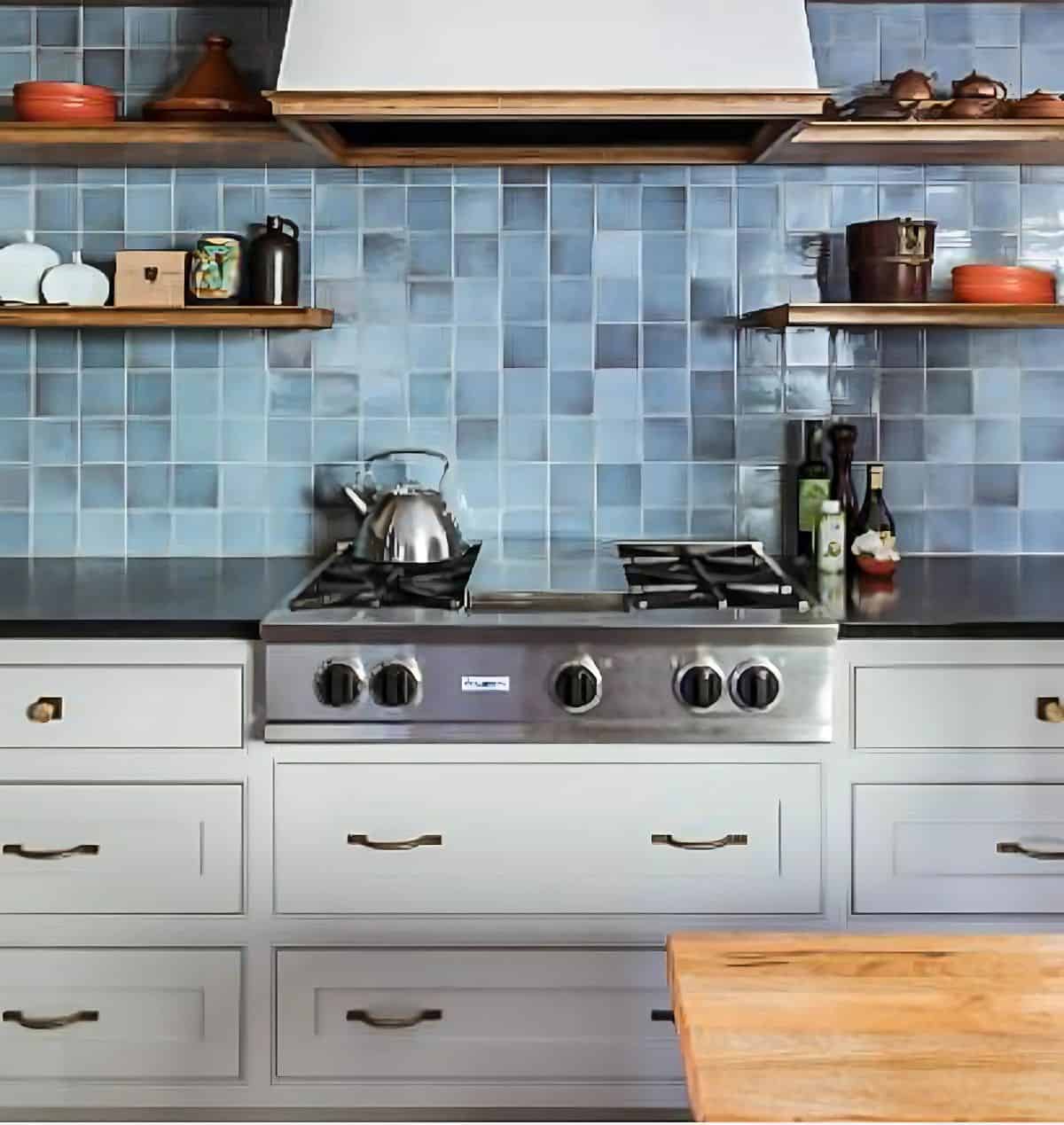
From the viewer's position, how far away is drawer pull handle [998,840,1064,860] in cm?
234

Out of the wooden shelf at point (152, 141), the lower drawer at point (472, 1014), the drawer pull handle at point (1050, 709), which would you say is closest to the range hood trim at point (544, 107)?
the wooden shelf at point (152, 141)

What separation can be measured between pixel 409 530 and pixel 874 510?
89 centimetres

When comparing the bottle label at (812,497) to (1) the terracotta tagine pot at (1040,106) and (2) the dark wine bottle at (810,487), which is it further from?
(1) the terracotta tagine pot at (1040,106)

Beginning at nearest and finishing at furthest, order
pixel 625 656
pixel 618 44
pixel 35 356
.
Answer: pixel 625 656
pixel 618 44
pixel 35 356

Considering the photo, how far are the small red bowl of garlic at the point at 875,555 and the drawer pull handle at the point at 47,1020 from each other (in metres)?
1.49

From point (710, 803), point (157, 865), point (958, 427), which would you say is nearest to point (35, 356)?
point (157, 865)

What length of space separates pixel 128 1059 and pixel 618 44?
1.77 meters

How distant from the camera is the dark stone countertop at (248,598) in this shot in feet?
7.60

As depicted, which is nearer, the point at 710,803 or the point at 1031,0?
the point at 710,803

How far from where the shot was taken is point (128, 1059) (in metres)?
2.39

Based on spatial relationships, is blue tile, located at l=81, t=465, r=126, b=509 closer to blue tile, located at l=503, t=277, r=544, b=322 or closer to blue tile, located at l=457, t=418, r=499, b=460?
blue tile, located at l=457, t=418, r=499, b=460

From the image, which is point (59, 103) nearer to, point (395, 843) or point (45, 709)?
point (45, 709)

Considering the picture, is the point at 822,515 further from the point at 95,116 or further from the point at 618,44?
the point at 95,116

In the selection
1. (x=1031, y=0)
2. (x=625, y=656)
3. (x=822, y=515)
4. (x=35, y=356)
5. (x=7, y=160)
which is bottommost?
(x=625, y=656)
